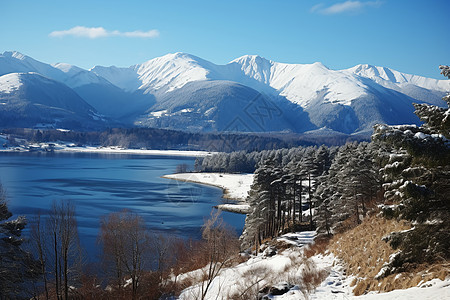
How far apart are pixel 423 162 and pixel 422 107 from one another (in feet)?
5.95

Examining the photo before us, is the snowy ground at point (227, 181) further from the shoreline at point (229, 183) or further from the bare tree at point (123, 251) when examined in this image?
the bare tree at point (123, 251)

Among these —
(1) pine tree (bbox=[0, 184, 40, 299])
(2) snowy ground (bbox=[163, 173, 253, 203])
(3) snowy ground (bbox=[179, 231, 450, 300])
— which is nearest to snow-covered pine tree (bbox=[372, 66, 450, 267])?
(3) snowy ground (bbox=[179, 231, 450, 300])

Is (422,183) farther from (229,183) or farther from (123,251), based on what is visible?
(229,183)

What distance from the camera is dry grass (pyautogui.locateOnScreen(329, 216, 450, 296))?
11.6 metres

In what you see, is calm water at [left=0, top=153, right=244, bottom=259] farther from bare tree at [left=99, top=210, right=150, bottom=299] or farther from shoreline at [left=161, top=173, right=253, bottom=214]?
bare tree at [left=99, top=210, right=150, bottom=299]

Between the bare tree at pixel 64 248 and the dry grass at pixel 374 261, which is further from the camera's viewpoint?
the bare tree at pixel 64 248

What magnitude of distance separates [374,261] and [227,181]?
87.3 m

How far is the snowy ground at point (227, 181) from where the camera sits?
8400cm

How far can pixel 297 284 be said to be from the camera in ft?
56.9

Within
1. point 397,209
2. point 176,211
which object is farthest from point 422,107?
point 176,211

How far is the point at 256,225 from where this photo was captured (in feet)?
119

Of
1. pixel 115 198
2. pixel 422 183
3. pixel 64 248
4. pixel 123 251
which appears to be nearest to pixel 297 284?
pixel 422 183

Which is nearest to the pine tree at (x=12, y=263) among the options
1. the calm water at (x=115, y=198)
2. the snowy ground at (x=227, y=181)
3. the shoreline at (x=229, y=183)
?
the calm water at (x=115, y=198)

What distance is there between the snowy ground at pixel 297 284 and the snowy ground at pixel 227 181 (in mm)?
55375
